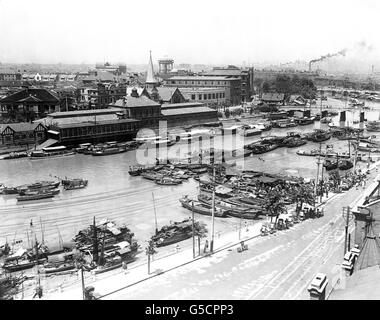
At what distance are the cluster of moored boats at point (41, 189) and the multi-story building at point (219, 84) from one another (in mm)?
59801

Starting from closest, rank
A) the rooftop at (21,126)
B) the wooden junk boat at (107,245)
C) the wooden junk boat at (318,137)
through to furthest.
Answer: the wooden junk boat at (107,245) < the rooftop at (21,126) < the wooden junk boat at (318,137)

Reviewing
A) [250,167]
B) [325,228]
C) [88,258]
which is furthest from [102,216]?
[250,167]

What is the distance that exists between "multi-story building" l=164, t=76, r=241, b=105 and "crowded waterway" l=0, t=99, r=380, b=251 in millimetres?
44653

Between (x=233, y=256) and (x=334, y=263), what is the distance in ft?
14.4

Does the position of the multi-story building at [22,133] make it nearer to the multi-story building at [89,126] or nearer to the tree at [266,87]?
the multi-story building at [89,126]

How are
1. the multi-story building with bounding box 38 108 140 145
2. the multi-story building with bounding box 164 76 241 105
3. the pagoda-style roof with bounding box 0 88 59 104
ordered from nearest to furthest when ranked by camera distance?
the multi-story building with bounding box 38 108 140 145 < the pagoda-style roof with bounding box 0 88 59 104 < the multi-story building with bounding box 164 76 241 105

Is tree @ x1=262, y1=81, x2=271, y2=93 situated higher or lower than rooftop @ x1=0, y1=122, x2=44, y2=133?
higher

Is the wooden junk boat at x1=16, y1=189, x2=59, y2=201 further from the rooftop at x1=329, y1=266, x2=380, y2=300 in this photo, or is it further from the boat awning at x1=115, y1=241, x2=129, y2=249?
the rooftop at x1=329, y1=266, x2=380, y2=300

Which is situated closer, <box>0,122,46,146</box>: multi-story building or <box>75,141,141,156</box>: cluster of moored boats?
<box>75,141,141,156</box>: cluster of moored boats

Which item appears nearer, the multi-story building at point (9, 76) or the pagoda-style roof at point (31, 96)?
the pagoda-style roof at point (31, 96)

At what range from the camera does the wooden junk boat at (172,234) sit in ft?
72.3

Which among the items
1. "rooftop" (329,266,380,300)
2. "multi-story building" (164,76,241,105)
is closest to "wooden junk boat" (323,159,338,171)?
"rooftop" (329,266,380,300)

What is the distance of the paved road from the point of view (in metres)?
15.0

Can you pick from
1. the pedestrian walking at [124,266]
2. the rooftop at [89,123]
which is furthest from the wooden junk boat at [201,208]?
the rooftop at [89,123]
